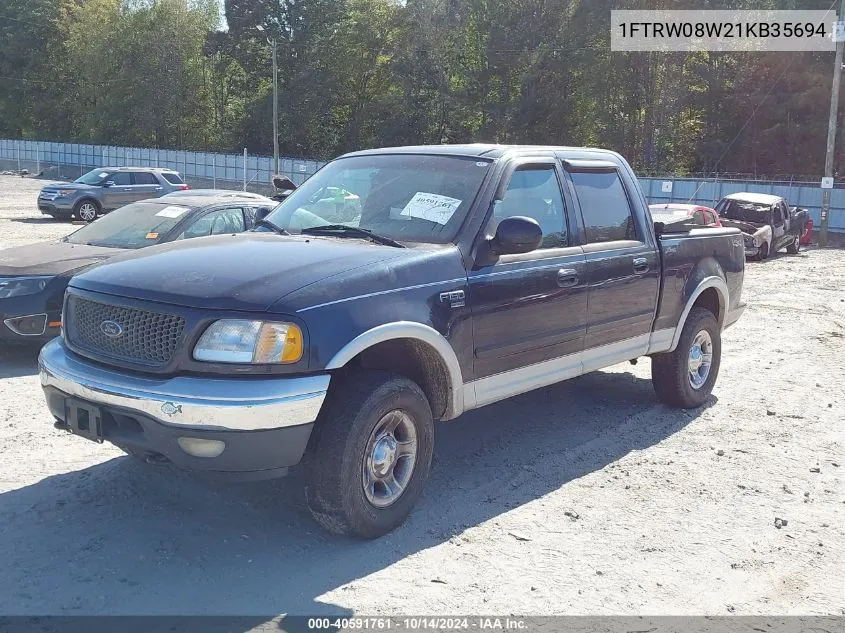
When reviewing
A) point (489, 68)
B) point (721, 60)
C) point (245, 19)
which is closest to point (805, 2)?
point (721, 60)

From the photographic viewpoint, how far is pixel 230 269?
14.0ft

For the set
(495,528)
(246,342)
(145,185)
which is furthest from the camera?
(145,185)

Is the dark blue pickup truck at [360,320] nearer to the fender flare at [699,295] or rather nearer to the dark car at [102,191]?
the fender flare at [699,295]

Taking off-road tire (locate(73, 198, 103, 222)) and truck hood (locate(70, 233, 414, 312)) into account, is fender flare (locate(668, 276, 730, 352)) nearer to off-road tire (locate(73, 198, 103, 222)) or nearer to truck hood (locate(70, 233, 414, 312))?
truck hood (locate(70, 233, 414, 312))

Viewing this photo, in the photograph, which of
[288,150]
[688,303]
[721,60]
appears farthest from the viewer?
[288,150]

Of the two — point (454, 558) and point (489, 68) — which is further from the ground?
point (489, 68)

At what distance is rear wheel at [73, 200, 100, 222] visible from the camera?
25.5m

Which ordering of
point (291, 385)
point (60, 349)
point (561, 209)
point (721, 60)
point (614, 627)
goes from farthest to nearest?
point (721, 60) < point (561, 209) < point (60, 349) < point (291, 385) < point (614, 627)

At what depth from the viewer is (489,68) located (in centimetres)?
5600

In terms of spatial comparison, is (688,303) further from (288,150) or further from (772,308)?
(288,150)

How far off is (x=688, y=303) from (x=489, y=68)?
51.6 metres

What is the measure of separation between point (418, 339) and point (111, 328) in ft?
4.88

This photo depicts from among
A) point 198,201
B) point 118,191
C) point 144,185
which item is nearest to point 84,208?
point 118,191

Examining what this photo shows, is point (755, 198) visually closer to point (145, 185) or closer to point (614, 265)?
point (145, 185)
